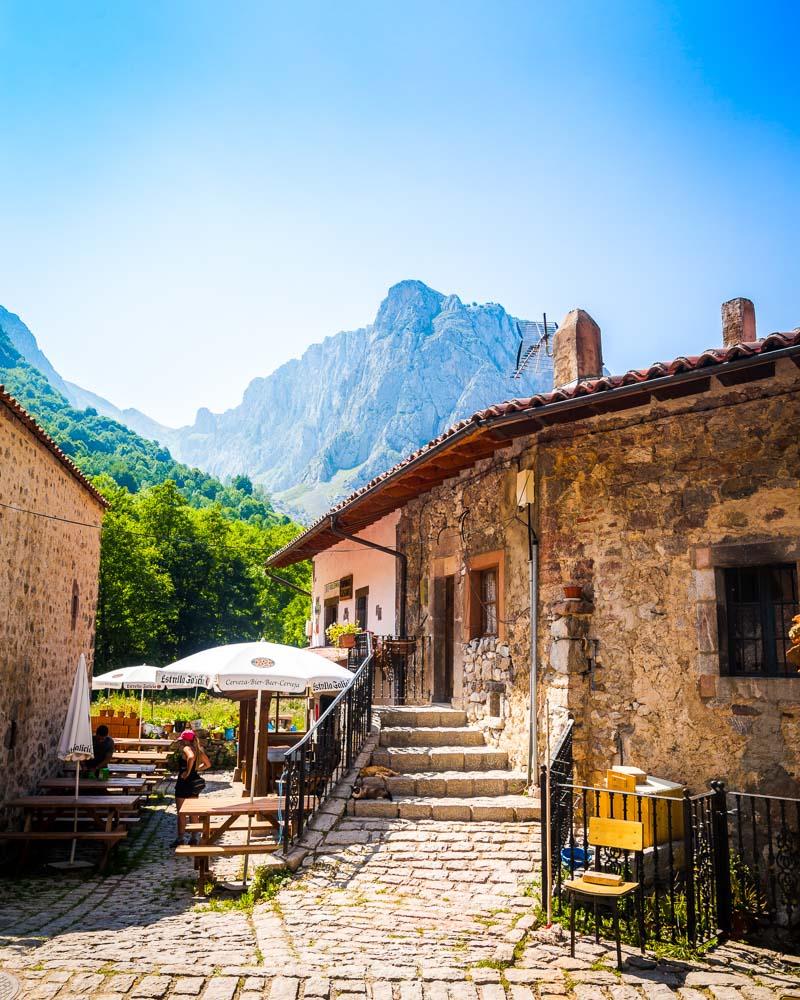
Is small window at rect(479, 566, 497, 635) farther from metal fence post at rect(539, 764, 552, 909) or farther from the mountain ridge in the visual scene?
the mountain ridge

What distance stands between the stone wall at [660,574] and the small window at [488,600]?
825mm

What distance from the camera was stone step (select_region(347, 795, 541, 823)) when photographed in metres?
7.70

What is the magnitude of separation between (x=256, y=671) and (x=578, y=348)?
648 centimetres

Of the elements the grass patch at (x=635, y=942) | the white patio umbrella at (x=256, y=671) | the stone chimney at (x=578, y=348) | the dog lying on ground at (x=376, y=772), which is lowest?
the grass patch at (x=635, y=942)

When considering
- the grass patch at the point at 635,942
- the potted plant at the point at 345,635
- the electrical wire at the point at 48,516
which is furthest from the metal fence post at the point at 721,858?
the electrical wire at the point at 48,516

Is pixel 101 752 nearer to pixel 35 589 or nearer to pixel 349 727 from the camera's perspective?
pixel 35 589

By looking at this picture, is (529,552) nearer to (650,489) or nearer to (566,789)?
(650,489)

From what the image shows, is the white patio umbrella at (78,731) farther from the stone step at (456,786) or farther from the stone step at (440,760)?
the stone step at (456,786)

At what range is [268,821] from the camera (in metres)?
9.48

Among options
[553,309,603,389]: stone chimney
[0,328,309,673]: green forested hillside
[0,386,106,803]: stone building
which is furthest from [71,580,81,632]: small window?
[0,328,309,673]: green forested hillside

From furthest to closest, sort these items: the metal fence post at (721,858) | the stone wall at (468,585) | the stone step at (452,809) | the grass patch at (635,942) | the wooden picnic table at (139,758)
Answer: the wooden picnic table at (139,758) < the stone wall at (468,585) < the stone step at (452,809) < the metal fence post at (721,858) < the grass patch at (635,942)

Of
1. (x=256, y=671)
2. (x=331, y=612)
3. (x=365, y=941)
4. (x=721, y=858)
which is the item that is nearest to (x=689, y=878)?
(x=721, y=858)

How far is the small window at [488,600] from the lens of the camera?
33.1 ft

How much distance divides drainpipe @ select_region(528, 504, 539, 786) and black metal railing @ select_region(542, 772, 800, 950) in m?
1.48
